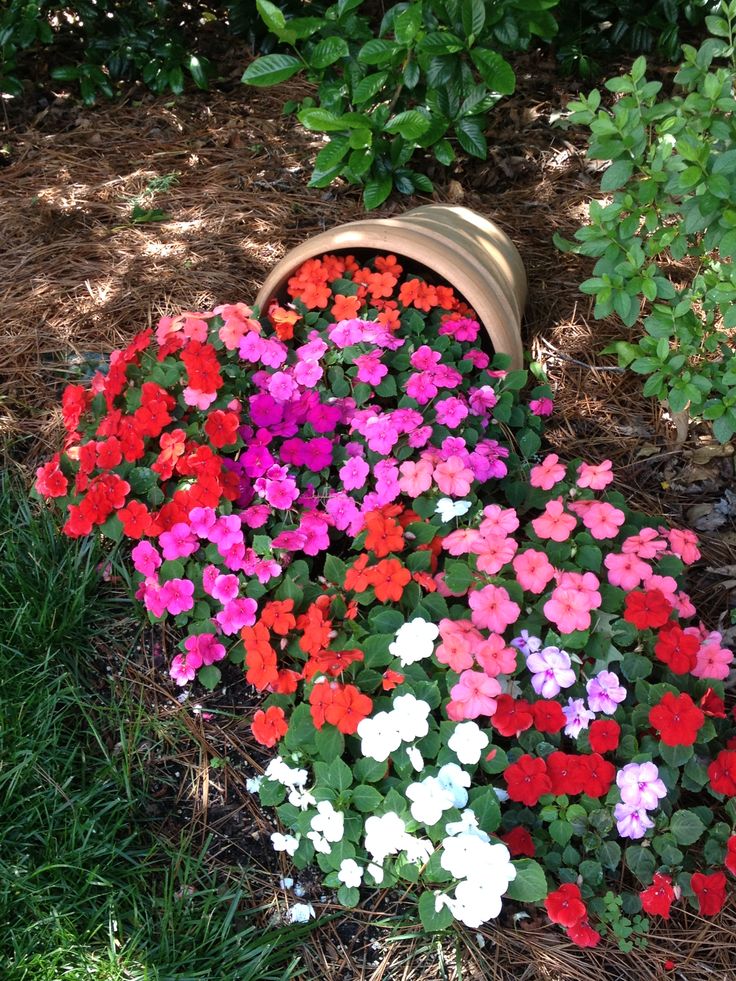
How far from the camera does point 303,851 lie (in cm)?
169

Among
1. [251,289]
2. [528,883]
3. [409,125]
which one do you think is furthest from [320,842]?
[409,125]

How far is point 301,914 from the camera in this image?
1.69 m

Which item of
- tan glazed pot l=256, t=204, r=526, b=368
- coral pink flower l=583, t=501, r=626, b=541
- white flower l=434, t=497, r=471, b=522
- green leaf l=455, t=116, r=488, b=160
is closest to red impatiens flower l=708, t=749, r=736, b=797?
coral pink flower l=583, t=501, r=626, b=541

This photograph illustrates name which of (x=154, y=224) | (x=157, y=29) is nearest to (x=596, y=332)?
(x=154, y=224)

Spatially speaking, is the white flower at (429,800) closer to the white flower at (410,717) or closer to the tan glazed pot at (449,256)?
the white flower at (410,717)

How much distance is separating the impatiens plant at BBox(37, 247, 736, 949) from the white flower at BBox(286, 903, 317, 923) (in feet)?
0.29

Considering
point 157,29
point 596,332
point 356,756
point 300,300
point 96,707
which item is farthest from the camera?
point 157,29

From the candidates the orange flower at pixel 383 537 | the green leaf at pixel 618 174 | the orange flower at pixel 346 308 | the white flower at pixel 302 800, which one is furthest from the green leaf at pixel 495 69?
A: the white flower at pixel 302 800

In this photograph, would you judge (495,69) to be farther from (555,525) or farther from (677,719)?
(677,719)

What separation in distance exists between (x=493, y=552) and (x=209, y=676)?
0.68 meters

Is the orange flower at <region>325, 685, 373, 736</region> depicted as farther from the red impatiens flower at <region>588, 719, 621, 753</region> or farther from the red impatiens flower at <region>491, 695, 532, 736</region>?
the red impatiens flower at <region>588, 719, 621, 753</region>

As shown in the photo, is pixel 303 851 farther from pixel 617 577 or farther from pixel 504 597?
pixel 617 577

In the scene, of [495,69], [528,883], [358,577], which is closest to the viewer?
[528,883]

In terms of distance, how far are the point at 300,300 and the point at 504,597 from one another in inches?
46.2
